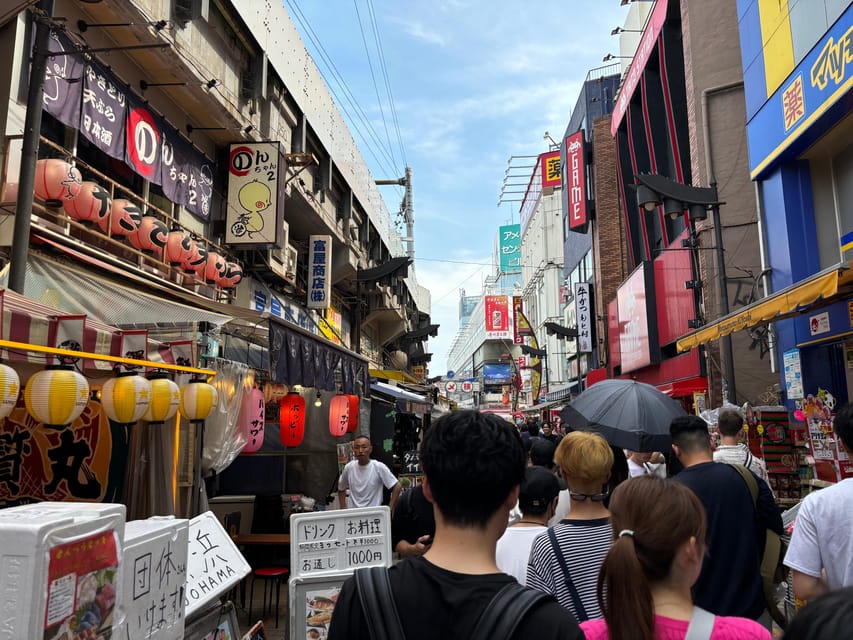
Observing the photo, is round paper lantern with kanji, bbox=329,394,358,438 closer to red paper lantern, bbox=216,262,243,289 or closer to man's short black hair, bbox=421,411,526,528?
red paper lantern, bbox=216,262,243,289

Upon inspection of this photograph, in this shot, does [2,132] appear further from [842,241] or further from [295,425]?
[842,241]

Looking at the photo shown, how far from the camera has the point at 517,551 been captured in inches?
123

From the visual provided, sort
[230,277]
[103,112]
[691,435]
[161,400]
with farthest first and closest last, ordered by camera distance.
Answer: [230,277]
[103,112]
[161,400]
[691,435]

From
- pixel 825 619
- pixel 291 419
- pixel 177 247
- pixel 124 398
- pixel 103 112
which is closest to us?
pixel 825 619

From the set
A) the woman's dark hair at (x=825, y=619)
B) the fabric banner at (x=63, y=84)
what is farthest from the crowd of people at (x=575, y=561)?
the fabric banner at (x=63, y=84)

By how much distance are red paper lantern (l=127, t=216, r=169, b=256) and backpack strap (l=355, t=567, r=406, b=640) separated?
9.93 metres

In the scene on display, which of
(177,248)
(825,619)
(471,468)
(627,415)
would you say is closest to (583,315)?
(177,248)

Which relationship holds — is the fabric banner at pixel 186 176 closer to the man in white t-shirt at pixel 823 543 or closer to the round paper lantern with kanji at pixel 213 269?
the round paper lantern with kanji at pixel 213 269

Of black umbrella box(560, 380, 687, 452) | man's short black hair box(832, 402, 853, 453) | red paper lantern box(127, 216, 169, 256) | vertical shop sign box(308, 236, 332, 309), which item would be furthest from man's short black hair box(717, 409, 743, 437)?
vertical shop sign box(308, 236, 332, 309)

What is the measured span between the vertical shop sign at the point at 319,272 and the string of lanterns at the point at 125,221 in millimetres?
5463

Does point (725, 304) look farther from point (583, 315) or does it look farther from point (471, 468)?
point (583, 315)

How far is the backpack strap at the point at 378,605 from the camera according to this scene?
5.01ft

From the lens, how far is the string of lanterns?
8242 millimetres

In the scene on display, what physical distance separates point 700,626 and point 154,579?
7.83 feet
